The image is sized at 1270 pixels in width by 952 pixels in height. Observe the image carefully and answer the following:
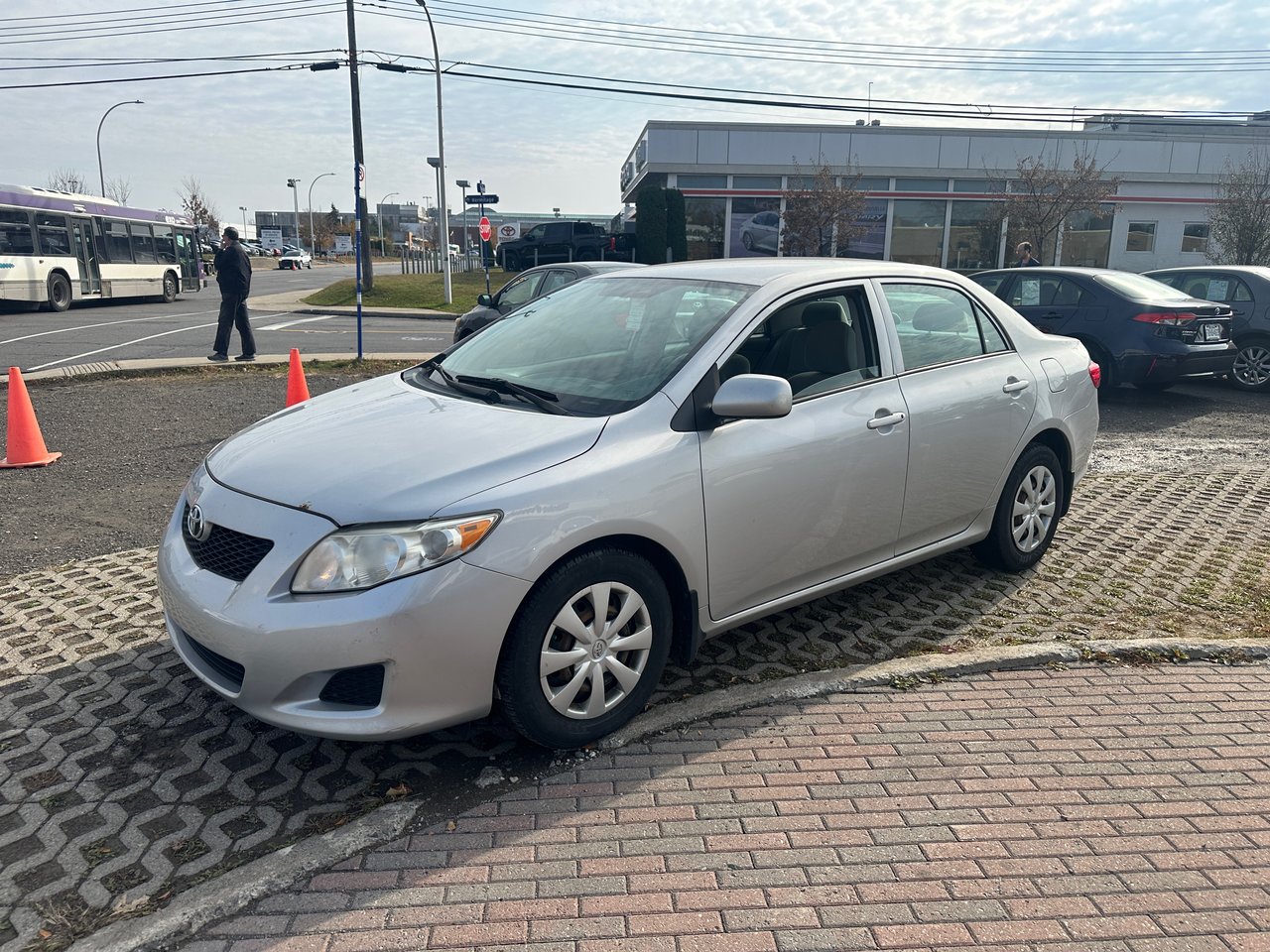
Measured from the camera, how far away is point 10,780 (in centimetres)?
307

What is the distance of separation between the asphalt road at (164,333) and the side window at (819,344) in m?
12.1

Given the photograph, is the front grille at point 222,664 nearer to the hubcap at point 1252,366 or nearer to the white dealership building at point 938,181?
the hubcap at point 1252,366

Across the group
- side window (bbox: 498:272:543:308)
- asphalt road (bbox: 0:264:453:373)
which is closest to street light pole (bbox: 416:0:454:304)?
asphalt road (bbox: 0:264:453:373)

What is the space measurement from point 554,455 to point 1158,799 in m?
2.31

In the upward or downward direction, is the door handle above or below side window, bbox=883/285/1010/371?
below

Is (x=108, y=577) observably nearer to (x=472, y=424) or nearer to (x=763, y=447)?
(x=472, y=424)

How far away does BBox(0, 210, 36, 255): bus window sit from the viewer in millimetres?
21188

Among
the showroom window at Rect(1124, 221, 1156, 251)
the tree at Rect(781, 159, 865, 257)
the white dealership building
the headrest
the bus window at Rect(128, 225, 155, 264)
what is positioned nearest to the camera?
the headrest

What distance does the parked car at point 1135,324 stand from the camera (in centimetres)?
999

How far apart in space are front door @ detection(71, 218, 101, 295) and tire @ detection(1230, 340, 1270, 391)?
25.2 m

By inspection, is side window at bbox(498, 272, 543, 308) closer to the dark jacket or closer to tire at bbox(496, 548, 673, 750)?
the dark jacket

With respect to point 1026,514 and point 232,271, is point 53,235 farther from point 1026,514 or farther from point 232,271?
point 1026,514

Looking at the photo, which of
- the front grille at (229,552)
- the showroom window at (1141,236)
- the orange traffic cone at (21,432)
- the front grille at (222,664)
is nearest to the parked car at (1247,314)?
the front grille at (229,552)

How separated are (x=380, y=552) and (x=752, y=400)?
1.42 m
